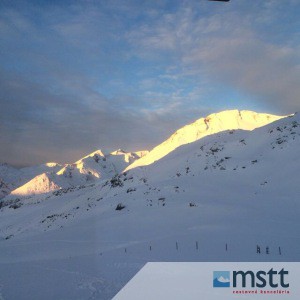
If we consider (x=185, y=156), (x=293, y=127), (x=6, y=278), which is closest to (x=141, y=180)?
(x=185, y=156)

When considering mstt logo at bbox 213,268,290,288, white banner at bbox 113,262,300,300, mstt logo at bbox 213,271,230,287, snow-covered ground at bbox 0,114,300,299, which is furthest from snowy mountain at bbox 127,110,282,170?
mstt logo at bbox 213,268,290,288

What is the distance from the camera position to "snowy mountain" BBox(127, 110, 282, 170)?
297ft

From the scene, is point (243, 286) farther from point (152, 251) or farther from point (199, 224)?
point (199, 224)

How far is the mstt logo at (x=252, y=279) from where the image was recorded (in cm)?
1389

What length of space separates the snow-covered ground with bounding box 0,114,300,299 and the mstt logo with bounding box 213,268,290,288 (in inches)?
138

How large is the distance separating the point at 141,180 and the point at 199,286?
40924mm

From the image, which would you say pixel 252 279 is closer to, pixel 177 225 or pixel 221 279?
pixel 221 279

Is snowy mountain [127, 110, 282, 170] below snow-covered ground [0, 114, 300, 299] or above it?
above

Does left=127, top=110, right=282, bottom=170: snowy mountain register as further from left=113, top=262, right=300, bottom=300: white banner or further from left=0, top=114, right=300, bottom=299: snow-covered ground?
left=113, top=262, right=300, bottom=300: white banner

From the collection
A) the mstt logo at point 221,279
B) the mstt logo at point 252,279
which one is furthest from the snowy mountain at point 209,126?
the mstt logo at point 252,279

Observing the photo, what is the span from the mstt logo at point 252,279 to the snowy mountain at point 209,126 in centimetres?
7286

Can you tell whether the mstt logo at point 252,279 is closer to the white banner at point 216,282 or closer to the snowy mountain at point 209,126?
the white banner at point 216,282

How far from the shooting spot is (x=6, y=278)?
18.1m

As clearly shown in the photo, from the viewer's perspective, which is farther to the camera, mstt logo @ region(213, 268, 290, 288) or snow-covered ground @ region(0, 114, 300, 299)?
snow-covered ground @ region(0, 114, 300, 299)
